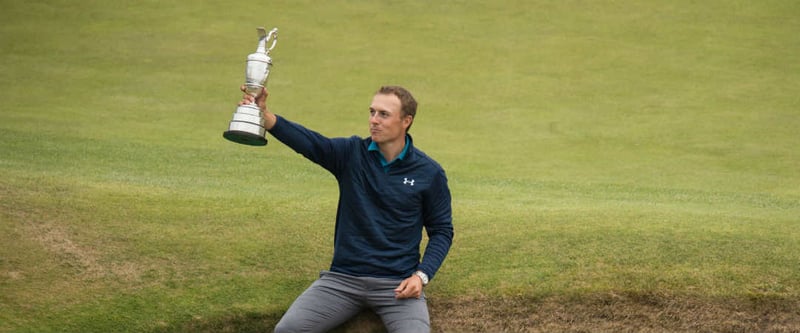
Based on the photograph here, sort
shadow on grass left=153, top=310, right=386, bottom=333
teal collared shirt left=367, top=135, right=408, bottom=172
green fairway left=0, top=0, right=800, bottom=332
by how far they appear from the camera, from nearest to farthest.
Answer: teal collared shirt left=367, top=135, right=408, bottom=172 < shadow on grass left=153, top=310, right=386, bottom=333 < green fairway left=0, top=0, right=800, bottom=332

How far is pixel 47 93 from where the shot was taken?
60.1ft

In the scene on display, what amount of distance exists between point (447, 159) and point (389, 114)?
9844mm

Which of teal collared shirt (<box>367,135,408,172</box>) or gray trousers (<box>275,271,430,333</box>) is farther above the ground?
teal collared shirt (<box>367,135,408,172</box>)

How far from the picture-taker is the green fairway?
628cm

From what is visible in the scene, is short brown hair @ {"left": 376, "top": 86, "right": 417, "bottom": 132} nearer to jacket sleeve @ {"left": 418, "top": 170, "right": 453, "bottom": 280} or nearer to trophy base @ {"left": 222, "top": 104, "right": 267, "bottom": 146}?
jacket sleeve @ {"left": 418, "top": 170, "right": 453, "bottom": 280}

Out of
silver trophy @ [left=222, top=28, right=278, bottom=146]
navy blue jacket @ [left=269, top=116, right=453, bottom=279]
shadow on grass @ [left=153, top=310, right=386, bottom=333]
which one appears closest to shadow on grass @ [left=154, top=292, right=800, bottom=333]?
shadow on grass @ [left=153, top=310, right=386, bottom=333]

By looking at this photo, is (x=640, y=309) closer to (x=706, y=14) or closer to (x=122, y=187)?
(x=122, y=187)

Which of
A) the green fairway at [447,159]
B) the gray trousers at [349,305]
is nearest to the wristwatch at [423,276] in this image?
the gray trousers at [349,305]

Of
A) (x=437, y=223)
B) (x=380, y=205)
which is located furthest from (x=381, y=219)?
(x=437, y=223)

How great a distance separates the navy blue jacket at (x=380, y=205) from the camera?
524cm

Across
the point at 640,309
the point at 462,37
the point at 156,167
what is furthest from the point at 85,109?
the point at 640,309

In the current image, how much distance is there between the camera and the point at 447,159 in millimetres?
14984

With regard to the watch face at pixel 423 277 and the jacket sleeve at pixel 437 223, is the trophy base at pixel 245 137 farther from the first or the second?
the watch face at pixel 423 277

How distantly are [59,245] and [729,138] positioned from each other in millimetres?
13087
